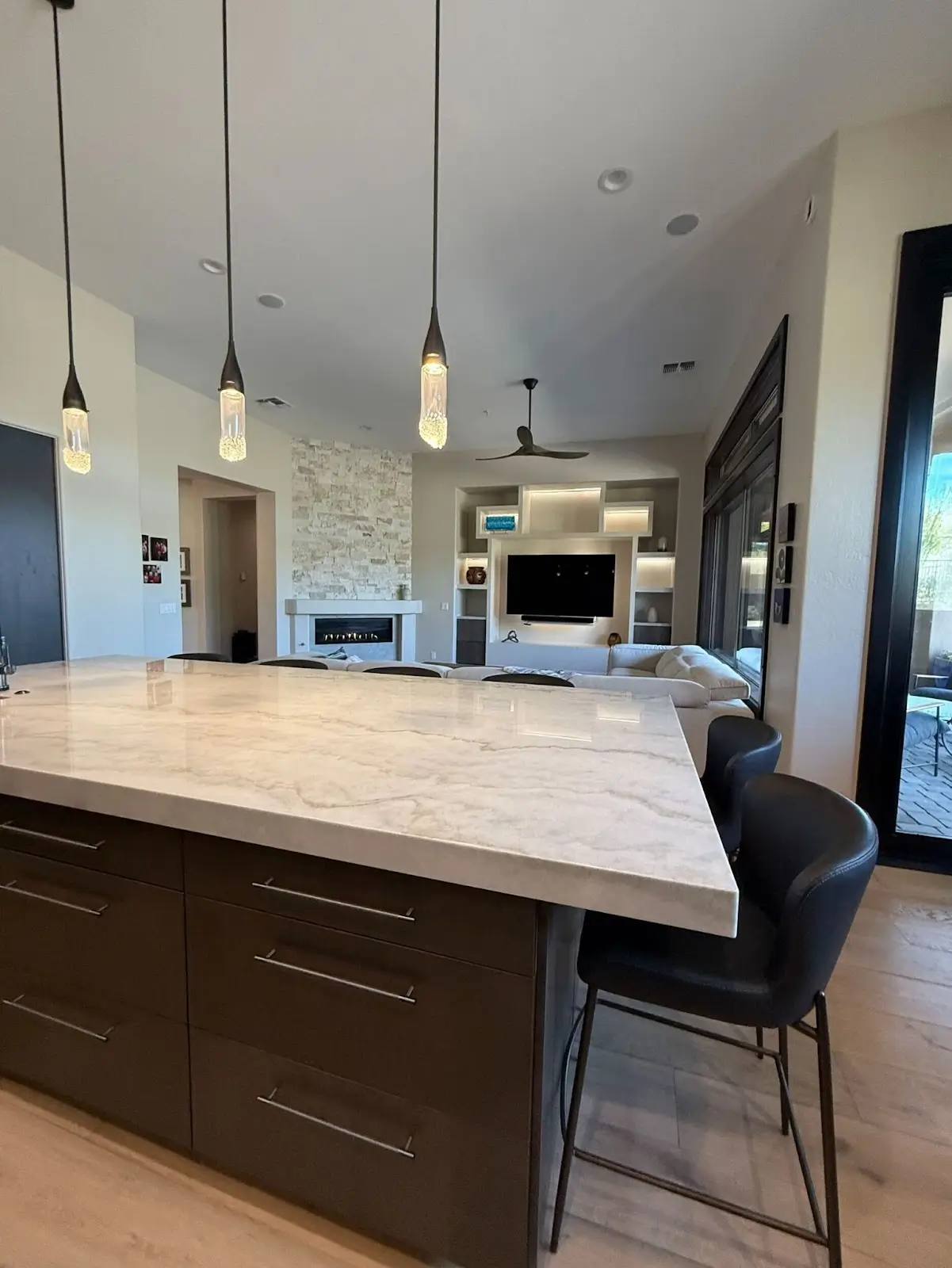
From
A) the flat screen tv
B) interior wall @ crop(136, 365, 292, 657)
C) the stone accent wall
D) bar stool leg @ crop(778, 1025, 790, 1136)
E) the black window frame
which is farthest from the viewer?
the flat screen tv

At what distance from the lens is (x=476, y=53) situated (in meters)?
2.04

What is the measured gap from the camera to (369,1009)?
3.02 feet

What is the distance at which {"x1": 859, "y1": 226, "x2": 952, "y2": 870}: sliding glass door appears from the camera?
2.41 meters

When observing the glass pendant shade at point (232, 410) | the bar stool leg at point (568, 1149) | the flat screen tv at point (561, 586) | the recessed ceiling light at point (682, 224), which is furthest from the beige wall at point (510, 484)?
the bar stool leg at point (568, 1149)

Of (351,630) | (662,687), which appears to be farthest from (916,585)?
(351,630)

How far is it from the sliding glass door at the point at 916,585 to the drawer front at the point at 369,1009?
2474 mm

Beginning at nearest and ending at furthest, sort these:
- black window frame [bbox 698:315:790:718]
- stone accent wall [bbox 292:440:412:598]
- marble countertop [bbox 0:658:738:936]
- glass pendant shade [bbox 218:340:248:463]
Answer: marble countertop [bbox 0:658:738:936] < glass pendant shade [bbox 218:340:248:463] < black window frame [bbox 698:315:790:718] < stone accent wall [bbox 292:440:412:598]

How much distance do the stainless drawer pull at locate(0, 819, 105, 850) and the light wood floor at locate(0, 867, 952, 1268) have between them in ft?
2.49

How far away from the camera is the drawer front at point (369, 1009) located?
0.85 m

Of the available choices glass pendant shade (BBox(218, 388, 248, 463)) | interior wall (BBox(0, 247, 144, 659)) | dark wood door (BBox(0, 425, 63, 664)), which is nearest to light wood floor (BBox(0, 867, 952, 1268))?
glass pendant shade (BBox(218, 388, 248, 463))

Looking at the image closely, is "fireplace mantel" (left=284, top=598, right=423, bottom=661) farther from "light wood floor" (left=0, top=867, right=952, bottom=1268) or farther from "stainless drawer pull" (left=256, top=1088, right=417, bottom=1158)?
"stainless drawer pull" (left=256, top=1088, right=417, bottom=1158)

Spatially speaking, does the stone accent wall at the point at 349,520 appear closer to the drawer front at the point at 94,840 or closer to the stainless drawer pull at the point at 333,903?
the drawer front at the point at 94,840

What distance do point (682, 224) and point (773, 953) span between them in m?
3.49

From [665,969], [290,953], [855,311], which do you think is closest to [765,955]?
[665,969]
